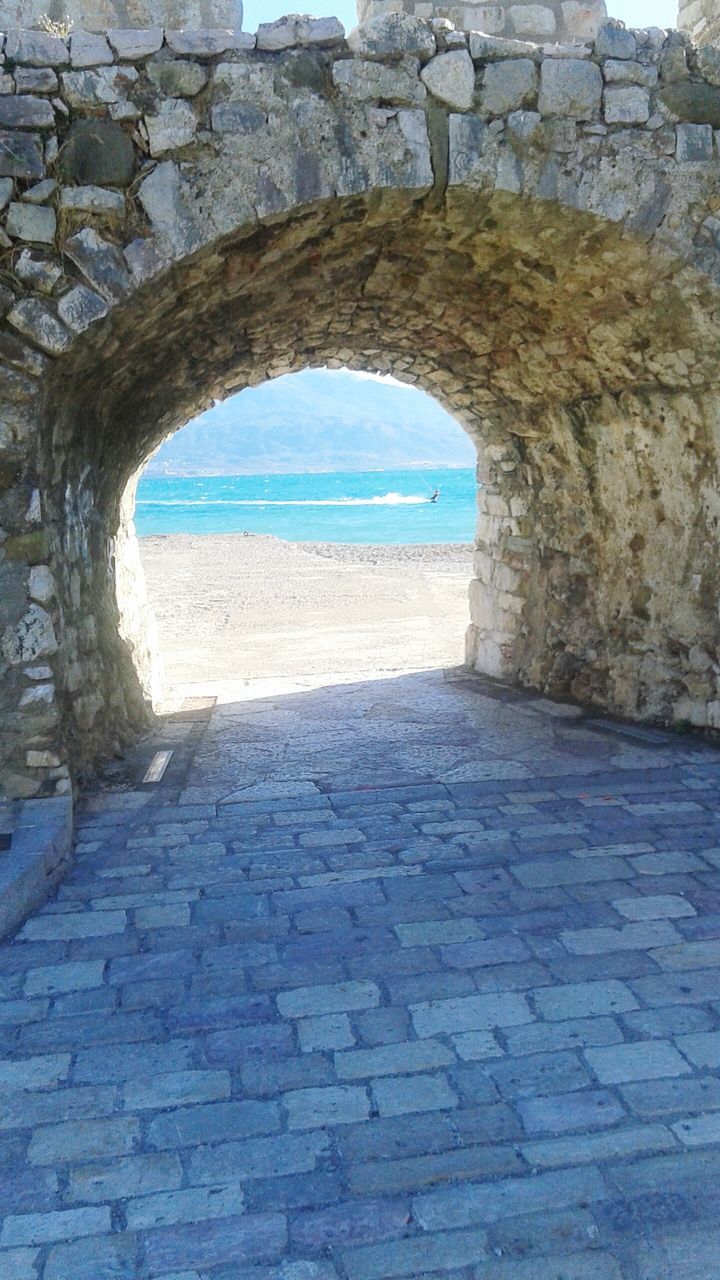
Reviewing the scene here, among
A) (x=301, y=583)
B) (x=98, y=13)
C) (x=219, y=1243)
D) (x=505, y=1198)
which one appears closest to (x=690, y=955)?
(x=505, y=1198)

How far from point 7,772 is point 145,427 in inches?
111

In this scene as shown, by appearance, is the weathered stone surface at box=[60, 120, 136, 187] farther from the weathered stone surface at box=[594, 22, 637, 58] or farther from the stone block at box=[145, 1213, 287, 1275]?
the stone block at box=[145, 1213, 287, 1275]

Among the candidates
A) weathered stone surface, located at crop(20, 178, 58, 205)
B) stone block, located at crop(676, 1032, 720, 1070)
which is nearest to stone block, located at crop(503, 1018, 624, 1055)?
stone block, located at crop(676, 1032, 720, 1070)

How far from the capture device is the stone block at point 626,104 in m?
4.61

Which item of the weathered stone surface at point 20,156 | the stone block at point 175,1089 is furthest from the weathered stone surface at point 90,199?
the stone block at point 175,1089

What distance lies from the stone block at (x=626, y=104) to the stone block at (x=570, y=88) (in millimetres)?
59

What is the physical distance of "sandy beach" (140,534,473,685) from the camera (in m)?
10.5

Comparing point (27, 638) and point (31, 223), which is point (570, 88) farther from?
point (27, 638)

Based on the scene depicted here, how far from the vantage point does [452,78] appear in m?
4.42

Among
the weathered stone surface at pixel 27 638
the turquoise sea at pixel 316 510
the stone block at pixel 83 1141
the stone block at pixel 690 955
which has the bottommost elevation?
the turquoise sea at pixel 316 510

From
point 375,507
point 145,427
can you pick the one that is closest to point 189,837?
point 145,427

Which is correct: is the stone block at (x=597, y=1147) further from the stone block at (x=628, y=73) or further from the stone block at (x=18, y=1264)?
the stone block at (x=628, y=73)

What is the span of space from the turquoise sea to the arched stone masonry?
87.3 feet

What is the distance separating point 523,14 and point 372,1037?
17.5 feet
